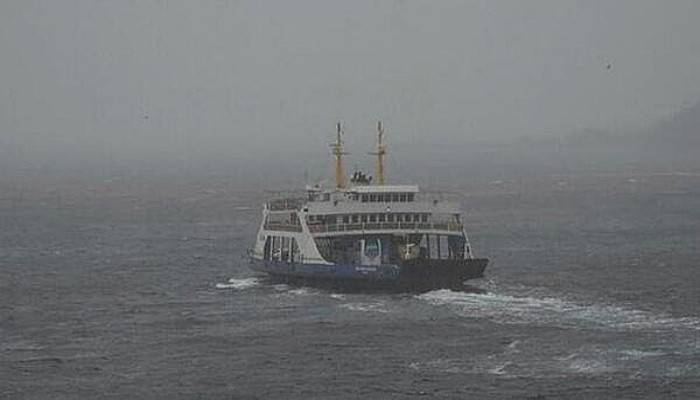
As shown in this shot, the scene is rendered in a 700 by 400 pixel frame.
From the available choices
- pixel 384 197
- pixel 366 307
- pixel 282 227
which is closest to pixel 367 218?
pixel 384 197

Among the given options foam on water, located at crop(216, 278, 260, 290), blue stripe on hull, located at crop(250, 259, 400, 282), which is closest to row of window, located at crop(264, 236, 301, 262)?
blue stripe on hull, located at crop(250, 259, 400, 282)

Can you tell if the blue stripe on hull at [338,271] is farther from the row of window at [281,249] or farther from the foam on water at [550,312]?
the foam on water at [550,312]

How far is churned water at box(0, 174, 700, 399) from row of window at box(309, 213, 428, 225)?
4.59 meters

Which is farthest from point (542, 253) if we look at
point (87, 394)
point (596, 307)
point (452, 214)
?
point (87, 394)

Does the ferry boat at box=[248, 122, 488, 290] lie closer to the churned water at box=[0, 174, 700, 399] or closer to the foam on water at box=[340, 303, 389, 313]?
the churned water at box=[0, 174, 700, 399]

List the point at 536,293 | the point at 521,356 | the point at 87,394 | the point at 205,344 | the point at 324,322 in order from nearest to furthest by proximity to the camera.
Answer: the point at 87,394, the point at 521,356, the point at 205,344, the point at 324,322, the point at 536,293

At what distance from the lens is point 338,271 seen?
297 feet

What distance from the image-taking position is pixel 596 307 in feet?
263

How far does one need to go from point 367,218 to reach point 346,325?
55.9 feet

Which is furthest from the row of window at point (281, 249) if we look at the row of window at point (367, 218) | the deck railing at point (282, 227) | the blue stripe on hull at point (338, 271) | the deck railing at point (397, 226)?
the deck railing at point (397, 226)

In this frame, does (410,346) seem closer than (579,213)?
Yes

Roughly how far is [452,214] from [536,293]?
28.9 feet

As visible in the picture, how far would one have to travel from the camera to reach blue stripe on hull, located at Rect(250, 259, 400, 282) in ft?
290

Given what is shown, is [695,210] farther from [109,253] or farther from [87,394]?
[87,394]
